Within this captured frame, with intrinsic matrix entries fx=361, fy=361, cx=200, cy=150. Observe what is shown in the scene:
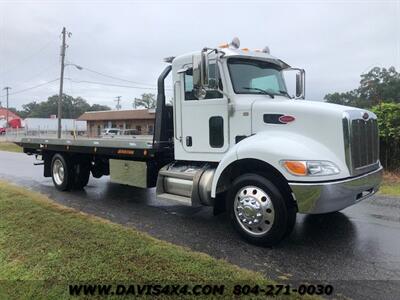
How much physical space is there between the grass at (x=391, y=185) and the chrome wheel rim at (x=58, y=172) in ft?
24.6

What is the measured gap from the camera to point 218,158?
5.45 m

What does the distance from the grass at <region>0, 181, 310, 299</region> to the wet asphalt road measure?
481 mm

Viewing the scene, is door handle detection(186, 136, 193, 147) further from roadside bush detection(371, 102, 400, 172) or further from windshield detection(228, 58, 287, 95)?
roadside bush detection(371, 102, 400, 172)

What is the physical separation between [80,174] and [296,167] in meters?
5.94

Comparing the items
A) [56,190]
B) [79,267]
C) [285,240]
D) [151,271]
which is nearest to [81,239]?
[79,267]

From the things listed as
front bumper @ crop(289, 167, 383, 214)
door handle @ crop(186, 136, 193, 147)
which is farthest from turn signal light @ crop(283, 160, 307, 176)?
door handle @ crop(186, 136, 193, 147)

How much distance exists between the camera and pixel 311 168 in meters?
4.17

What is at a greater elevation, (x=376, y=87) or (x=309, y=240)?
(x=376, y=87)

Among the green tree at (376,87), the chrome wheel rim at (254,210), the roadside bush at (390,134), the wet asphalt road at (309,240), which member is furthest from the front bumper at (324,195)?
the green tree at (376,87)

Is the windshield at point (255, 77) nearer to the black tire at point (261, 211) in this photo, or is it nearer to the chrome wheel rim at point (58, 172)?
the black tire at point (261, 211)

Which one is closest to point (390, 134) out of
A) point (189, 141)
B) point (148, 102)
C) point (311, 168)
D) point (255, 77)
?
point (255, 77)

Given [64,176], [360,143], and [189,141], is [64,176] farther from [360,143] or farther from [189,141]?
[360,143]

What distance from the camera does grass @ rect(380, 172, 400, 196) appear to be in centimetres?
823

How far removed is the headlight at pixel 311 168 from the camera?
4.16 metres
